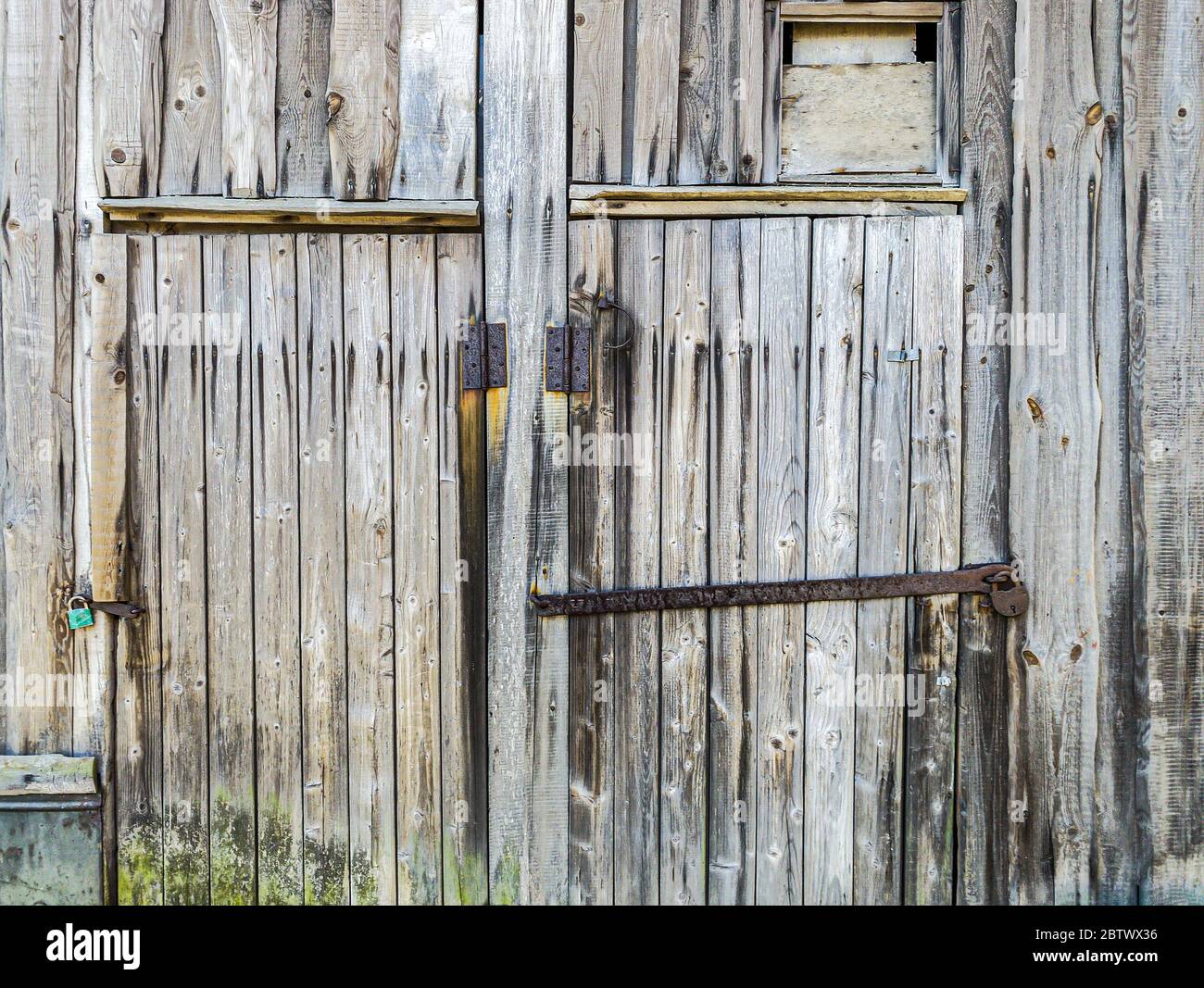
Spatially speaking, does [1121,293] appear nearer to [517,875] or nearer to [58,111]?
[517,875]

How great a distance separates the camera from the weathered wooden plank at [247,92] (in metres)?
2.60

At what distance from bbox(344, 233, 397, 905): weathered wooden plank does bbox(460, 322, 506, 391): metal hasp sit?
0.25m

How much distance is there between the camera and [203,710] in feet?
8.69

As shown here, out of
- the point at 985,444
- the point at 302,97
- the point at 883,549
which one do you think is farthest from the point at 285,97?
the point at 985,444

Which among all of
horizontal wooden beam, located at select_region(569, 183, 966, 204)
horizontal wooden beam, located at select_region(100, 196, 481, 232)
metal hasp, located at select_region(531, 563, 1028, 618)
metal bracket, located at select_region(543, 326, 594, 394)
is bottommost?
metal hasp, located at select_region(531, 563, 1028, 618)

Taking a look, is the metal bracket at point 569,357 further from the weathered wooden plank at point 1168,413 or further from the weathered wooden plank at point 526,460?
the weathered wooden plank at point 1168,413

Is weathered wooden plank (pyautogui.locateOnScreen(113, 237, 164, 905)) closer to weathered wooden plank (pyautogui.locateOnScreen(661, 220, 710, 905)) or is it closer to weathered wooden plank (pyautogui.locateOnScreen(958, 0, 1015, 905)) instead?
weathered wooden plank (pyautogui.locateOnScreen(661, 220, 710, 905))

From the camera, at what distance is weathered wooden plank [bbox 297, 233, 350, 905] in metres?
2.62

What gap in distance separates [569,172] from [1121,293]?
71.9 inches

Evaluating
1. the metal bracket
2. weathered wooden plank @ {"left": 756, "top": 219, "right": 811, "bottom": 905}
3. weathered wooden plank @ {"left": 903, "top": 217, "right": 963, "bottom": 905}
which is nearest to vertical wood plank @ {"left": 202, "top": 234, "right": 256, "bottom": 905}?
the metal bracket

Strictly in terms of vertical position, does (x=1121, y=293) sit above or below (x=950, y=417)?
above

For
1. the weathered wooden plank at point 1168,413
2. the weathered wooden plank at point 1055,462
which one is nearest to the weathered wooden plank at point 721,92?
the weathered wooden plank at point 1055,462

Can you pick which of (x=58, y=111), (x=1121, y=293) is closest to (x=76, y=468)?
(x=58, y=111)

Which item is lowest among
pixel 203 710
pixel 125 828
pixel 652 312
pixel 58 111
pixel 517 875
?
pixel 517 875
